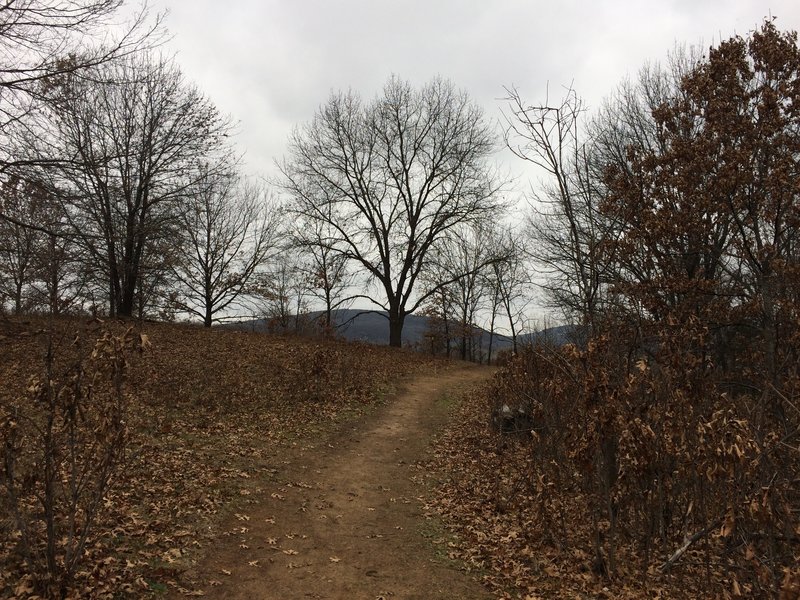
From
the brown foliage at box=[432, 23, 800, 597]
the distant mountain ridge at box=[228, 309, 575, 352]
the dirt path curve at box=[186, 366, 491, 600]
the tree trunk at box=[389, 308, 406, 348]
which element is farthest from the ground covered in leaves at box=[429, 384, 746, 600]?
the tree trunk at box=[389, 308, 406, 348]

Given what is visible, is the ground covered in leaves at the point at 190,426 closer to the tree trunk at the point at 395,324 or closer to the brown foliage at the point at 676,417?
the brown foliage at the point at 676,417

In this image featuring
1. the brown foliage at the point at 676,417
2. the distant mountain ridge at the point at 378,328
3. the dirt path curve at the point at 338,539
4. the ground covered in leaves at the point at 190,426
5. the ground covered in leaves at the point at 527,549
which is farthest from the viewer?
the distant mountain ridge at the point at 378,328

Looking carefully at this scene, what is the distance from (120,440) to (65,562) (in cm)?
114

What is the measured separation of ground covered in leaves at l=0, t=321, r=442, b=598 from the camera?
501 centimetres

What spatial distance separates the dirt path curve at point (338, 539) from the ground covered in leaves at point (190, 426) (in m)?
0.37

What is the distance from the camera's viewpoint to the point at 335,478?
8617 millimetres

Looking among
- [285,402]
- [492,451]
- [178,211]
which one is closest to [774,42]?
[492,451]

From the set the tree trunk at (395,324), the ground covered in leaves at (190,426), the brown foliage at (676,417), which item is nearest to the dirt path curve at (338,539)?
the ground covered in leaves at (190,426)

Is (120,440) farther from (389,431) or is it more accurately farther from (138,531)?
(389,431)

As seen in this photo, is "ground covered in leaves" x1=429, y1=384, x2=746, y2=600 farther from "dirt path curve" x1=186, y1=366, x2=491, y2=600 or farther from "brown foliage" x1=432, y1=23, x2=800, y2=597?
"dirt path curve" x1=186, y1=366, x2=491, y2=600

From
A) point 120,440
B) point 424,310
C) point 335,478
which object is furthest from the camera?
point 424,310

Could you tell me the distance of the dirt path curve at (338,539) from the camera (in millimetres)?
5199

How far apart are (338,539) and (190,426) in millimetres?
4884

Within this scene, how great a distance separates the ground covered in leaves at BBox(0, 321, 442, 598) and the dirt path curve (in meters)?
0.37
